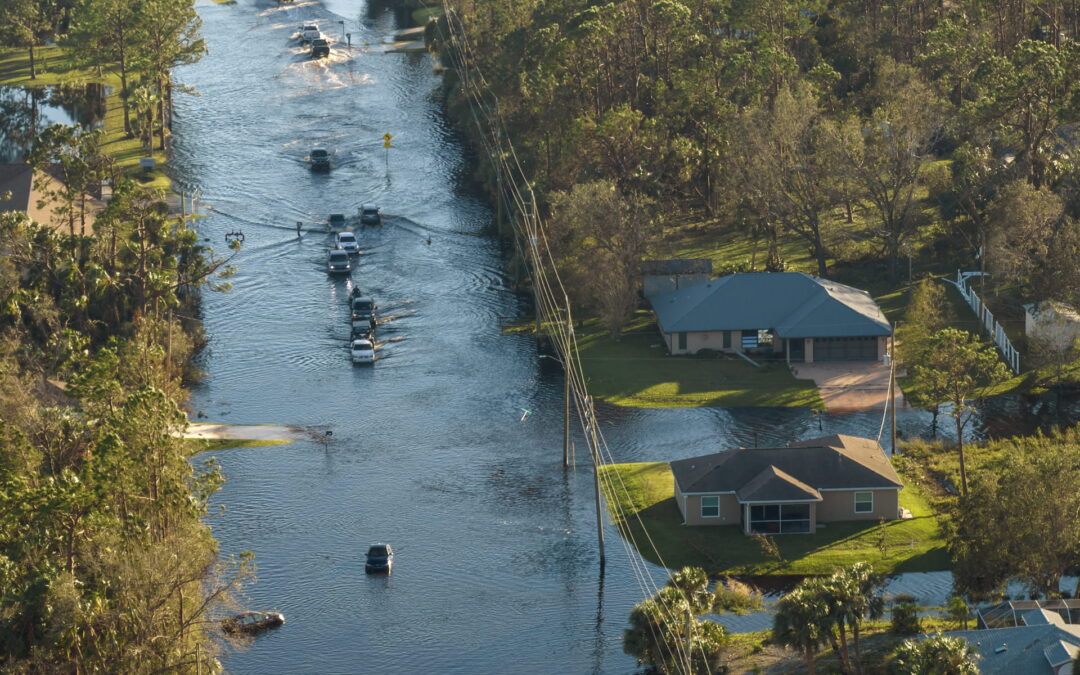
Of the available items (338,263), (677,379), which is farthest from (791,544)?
(338,263)

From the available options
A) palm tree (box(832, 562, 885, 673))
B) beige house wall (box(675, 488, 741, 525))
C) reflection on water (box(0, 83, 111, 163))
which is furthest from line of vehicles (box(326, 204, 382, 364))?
palm tree (box(832, 562, 885, 673))

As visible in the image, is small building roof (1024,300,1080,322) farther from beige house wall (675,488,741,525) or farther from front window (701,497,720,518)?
front window (701,497,720,518)

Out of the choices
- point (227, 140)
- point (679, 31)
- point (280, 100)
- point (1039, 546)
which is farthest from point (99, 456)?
point (280, 100)

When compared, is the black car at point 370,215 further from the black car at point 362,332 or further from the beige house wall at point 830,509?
the beige house wall at point 830,509

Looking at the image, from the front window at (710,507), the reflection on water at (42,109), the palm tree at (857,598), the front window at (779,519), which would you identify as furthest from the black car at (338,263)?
the palm tree at (857,598)

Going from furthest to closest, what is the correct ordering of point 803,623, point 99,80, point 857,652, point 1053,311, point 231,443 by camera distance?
point 99,80
point 1053,311
point 231,443
point 857,652
point 803,623

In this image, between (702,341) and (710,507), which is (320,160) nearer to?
(702,341)

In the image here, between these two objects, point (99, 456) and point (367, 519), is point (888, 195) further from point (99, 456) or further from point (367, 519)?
point (99, 456)
